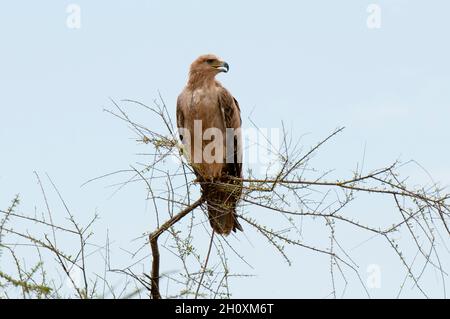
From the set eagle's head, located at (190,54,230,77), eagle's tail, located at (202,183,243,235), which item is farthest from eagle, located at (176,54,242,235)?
eagle's tail, located at (202,183,243,235)

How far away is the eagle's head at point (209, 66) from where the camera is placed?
7.72 meters

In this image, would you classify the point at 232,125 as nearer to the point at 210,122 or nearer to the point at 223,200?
the point at 210,122

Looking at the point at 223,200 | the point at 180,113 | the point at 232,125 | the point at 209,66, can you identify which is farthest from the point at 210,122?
the point at 223,200

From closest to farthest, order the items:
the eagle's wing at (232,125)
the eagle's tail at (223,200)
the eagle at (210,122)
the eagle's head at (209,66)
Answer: the eagle's tail at (223,200) < the eagle at (210,122) < the eagle's wing at (232,125) < the eagle's head at (209,66)

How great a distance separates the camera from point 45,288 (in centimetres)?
468

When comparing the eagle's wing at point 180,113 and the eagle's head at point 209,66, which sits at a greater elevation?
the eagle's head at point 209,66

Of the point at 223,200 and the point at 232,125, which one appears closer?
the point at 223,200

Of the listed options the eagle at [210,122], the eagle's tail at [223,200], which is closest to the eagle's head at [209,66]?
the eagle at [210,122]

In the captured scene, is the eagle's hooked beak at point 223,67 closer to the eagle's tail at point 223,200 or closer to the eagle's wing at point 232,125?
→ the eagle's wing at point 232,125

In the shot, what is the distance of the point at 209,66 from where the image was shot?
25.4 ft
